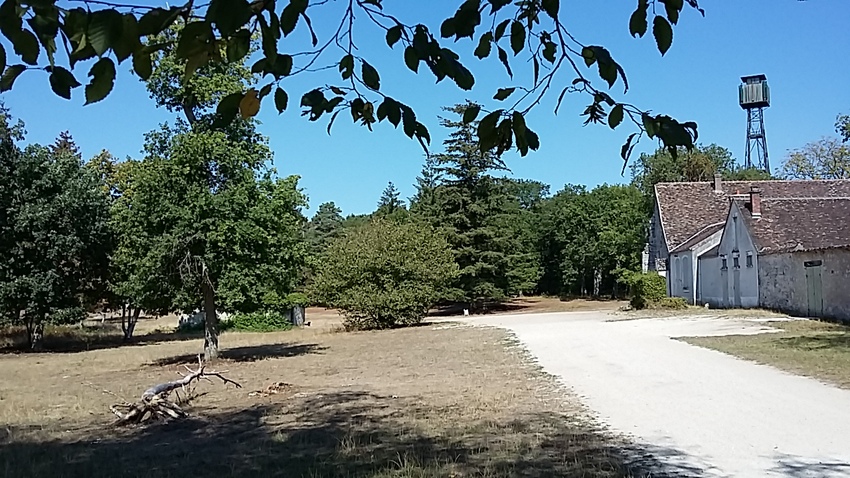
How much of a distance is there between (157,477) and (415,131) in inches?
216

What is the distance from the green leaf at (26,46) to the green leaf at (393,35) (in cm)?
131

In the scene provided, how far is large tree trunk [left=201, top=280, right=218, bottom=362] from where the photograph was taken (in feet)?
63.4

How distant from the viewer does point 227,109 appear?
108 inches

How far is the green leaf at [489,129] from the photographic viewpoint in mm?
3072

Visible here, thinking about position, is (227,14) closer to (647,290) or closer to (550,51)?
(550,51)

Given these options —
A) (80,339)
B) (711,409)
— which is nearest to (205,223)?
(711,409)

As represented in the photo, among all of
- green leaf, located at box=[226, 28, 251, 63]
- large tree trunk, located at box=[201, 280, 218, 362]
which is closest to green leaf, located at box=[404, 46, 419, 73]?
green leaf, located at box=[226, 28, 251, 63]

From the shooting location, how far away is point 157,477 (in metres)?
7.12

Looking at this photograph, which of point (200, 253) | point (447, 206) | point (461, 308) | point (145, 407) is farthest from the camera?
point (461, 308)

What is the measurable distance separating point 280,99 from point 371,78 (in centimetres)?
37

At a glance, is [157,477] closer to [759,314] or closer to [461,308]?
[759,314]

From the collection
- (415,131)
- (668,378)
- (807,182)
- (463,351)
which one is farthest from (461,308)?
(415,131)

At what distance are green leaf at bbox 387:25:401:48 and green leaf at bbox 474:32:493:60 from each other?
56 centimetres

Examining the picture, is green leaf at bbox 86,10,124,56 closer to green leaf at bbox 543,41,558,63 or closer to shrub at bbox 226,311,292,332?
green leaf at bbox 543,41,558,63
